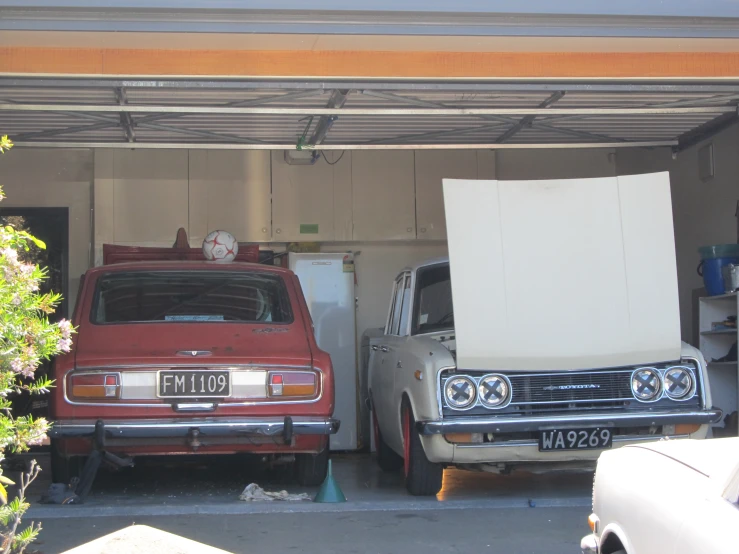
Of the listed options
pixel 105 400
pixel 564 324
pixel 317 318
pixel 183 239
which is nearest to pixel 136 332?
pixel 105 400

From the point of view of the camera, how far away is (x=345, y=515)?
21.1 ft

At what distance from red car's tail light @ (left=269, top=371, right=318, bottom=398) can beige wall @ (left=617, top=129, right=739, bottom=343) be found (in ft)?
→ 15.9

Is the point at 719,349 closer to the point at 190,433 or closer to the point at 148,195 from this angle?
the point at 190,433

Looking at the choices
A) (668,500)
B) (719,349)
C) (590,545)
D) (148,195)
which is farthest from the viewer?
(148,195)

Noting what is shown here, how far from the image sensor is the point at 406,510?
6617 mm

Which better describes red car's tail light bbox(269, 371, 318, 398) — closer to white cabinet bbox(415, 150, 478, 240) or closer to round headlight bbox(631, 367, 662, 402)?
round headlight bbox(631, 367, 662, 402)

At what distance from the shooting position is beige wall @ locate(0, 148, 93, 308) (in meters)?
10.9

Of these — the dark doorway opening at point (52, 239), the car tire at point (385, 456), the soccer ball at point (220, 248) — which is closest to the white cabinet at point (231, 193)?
the dark doorway opening at point (52, 239)

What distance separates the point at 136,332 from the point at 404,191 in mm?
4998

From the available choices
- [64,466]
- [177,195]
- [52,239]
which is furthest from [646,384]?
[52,239]

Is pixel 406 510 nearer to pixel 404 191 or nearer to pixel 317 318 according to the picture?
pixel 317 318

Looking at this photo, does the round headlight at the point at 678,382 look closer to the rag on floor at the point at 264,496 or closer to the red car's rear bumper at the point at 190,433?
the red car's rear bumper at the point at 190,433

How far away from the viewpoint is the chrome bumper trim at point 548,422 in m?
6.35

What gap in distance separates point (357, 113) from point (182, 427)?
9.01ft
